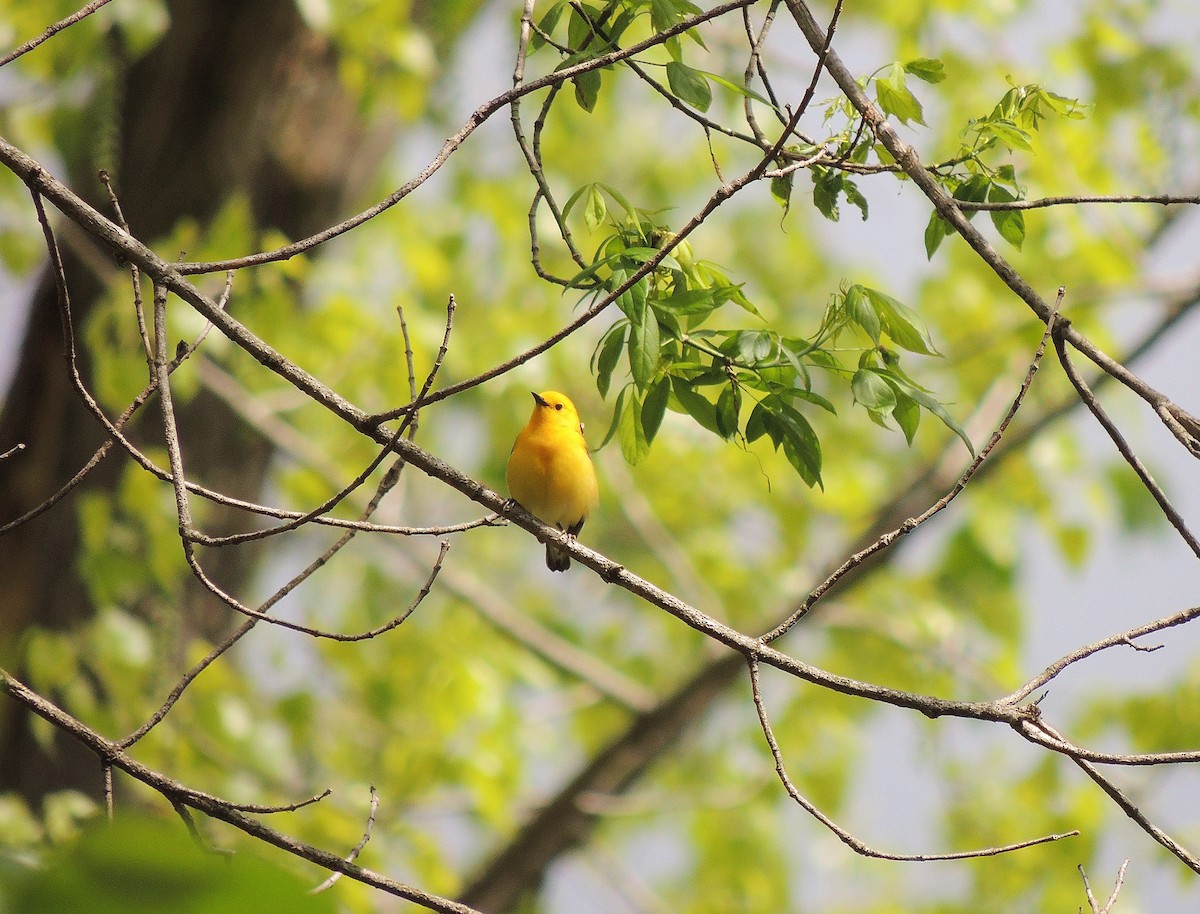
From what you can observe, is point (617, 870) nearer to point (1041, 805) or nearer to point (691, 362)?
point (1041, 805)

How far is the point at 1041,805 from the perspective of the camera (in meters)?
6.86

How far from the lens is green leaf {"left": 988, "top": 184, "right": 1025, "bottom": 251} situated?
6.54 ft

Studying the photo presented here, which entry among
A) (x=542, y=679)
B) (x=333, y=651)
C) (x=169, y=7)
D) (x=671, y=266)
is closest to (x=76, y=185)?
(x=169, y=7)

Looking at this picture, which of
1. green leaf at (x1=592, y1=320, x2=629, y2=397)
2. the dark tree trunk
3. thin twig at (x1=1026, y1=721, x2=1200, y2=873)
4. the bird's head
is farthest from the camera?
the dark tree trunk

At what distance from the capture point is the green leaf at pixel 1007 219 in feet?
6.54

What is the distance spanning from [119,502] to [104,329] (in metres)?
1.04

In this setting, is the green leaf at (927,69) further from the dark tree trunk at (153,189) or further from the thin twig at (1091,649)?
the dark tree trunk at (153,189)

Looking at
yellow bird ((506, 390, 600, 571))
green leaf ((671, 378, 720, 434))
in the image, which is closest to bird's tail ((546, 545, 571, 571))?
yellow bird ((506, 390, 600, 571))

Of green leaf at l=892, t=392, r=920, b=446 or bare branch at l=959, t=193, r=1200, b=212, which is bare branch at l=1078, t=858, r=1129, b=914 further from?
bare branch at l=959, t=193, r=1200, b=212

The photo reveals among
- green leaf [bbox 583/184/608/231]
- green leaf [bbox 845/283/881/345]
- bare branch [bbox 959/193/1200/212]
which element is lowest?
green leaf [bbox 845/283/881/345]

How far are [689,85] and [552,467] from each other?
1.88 metres

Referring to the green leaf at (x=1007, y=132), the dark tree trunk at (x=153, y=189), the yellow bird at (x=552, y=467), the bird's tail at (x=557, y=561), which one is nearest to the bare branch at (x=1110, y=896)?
the green leaf at (x=1007, y=132)

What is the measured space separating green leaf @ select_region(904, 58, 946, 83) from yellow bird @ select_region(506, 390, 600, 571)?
196 centimetres

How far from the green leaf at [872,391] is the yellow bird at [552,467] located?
1986mm
